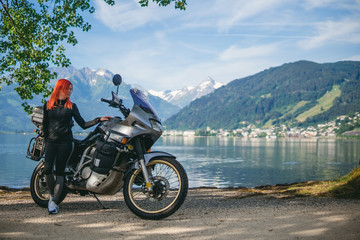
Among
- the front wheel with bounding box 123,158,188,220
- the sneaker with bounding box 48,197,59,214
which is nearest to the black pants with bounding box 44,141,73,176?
the sneaker with bounding box 48,197,59,214

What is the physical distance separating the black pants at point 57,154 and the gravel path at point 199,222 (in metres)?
0.83

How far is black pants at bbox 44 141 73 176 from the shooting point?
603 cm

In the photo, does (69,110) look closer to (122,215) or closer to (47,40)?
(122,215)

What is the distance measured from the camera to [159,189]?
5.62 m

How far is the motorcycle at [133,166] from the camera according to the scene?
5598 millimetres

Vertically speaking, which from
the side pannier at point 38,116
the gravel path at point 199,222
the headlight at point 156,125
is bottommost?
the gravel path at point 199,222

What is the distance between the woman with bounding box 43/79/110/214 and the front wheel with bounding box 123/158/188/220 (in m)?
1.18

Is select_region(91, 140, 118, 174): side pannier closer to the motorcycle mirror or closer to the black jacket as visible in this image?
the black jacket

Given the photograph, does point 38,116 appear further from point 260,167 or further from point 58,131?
point 260,167

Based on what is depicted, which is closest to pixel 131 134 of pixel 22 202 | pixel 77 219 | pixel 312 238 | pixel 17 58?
pixel 77 219

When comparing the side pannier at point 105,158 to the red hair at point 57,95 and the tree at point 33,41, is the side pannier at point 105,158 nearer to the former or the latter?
the red hair at point 57,95

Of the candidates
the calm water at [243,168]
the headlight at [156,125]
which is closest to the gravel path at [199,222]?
the headlight at [156,125]

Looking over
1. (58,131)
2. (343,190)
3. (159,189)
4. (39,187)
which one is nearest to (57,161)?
(58,131)

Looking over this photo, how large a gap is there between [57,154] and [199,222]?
108 inches
